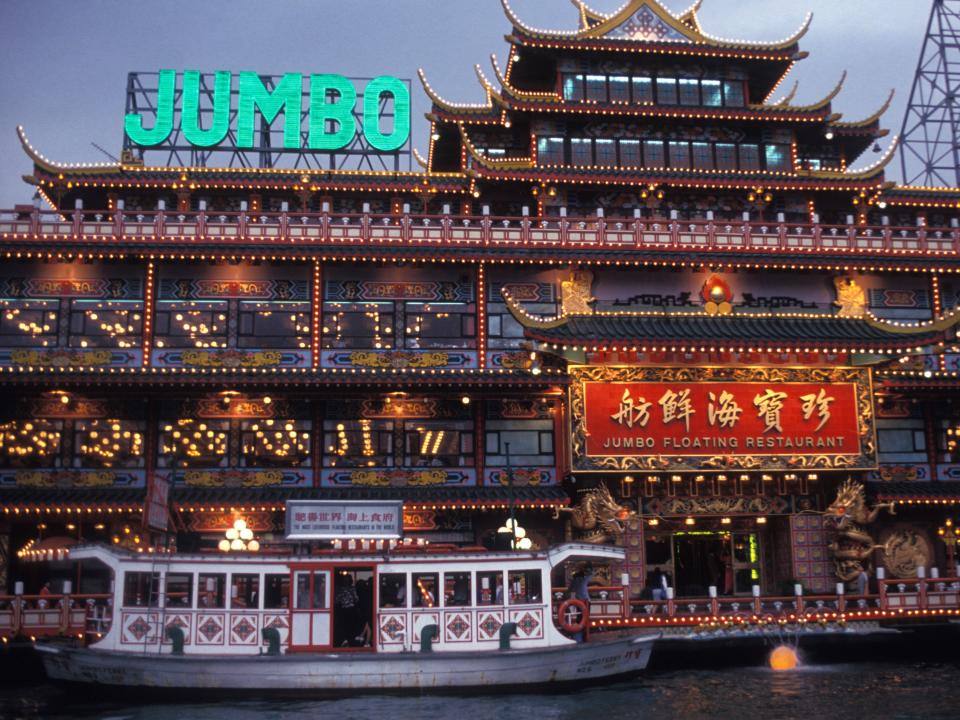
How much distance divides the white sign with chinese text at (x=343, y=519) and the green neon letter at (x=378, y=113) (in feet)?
61.4

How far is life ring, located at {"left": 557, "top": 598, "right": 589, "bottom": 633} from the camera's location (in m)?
22.5

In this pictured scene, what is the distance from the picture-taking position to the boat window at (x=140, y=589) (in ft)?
70.1

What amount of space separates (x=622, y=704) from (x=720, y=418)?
38.0 ft

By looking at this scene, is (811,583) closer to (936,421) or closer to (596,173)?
(936,421)

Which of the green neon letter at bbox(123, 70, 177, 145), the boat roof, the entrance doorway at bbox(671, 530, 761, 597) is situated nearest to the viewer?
the boat roof

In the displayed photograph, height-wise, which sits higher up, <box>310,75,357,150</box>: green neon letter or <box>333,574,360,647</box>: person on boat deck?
<box>310,75,357,150</box>: green neon letter

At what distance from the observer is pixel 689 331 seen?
2989cm

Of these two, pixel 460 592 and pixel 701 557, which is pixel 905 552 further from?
pixel 460 592

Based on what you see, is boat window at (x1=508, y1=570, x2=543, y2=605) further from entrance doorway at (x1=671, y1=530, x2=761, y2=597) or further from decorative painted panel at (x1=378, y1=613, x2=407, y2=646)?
entrance doorway at (x1=671, y1=530, x2=761, y2=597)

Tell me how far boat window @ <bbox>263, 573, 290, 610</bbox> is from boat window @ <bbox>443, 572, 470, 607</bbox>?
3.41 meters

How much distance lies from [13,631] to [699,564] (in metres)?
19.6

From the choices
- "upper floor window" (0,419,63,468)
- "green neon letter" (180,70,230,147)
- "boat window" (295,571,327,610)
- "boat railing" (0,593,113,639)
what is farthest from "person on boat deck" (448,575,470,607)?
"green neon letter" (180,70,230,147)

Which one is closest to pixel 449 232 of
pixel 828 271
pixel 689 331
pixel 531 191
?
pixel 531 191

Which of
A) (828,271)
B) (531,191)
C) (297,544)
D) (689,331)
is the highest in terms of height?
(531,191)
